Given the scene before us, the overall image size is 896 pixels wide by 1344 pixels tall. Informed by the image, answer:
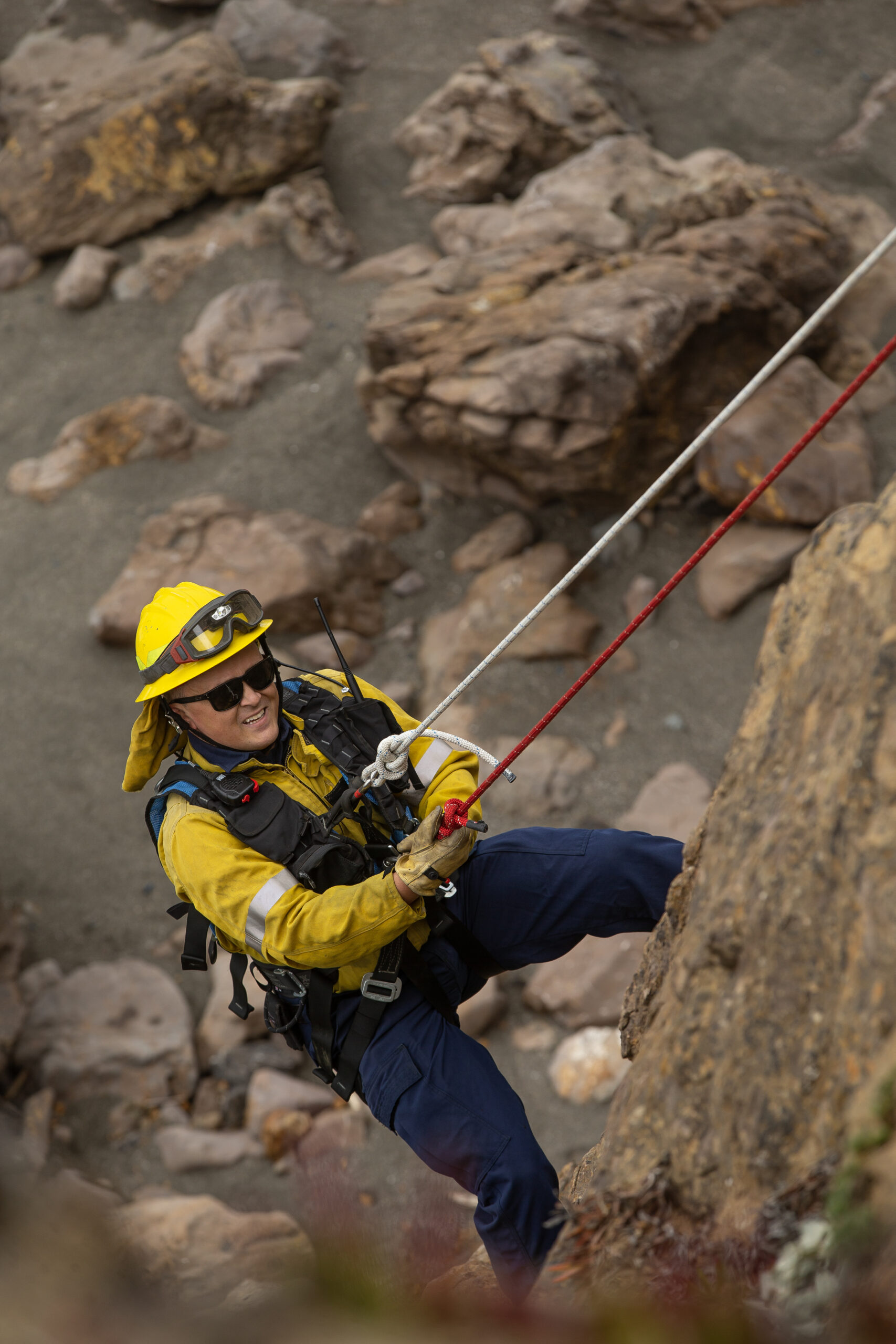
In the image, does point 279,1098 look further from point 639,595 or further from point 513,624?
point 639,595

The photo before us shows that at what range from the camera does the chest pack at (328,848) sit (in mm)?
3881

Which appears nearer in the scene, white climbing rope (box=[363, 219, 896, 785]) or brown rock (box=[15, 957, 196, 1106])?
white climbing rope (box=[363, 219, 896, 785])

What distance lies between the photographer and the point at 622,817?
27.4ft

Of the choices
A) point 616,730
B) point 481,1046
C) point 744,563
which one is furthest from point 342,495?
point 481,1046

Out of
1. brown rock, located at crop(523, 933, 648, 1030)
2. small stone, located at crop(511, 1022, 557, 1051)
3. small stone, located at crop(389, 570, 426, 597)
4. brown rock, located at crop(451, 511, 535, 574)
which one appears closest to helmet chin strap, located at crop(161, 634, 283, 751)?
brown rock, located at crop(523, 933, 648, 1030)

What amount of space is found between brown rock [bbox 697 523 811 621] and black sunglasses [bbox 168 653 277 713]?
18.9ft

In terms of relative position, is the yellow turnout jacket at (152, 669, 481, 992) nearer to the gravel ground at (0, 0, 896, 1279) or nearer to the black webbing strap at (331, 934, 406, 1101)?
the black webbing strap at (331, 934, 406, 1101)

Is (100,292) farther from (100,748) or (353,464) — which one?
(100,748)

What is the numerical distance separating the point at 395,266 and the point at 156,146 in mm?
3977

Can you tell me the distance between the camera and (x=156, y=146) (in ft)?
45.6

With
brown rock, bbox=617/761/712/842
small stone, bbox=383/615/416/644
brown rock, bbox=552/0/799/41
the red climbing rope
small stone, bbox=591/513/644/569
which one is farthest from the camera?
brown rock, bbox=552/0/799/41

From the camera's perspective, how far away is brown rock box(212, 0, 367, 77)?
52.1 ft

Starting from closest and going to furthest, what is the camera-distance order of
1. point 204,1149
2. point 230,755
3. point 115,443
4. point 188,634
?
point 188,634 → point 230,755 → point 204,1149 → point 115,443

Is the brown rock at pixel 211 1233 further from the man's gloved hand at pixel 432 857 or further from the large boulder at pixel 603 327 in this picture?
the large boulder at pixel 603 327
